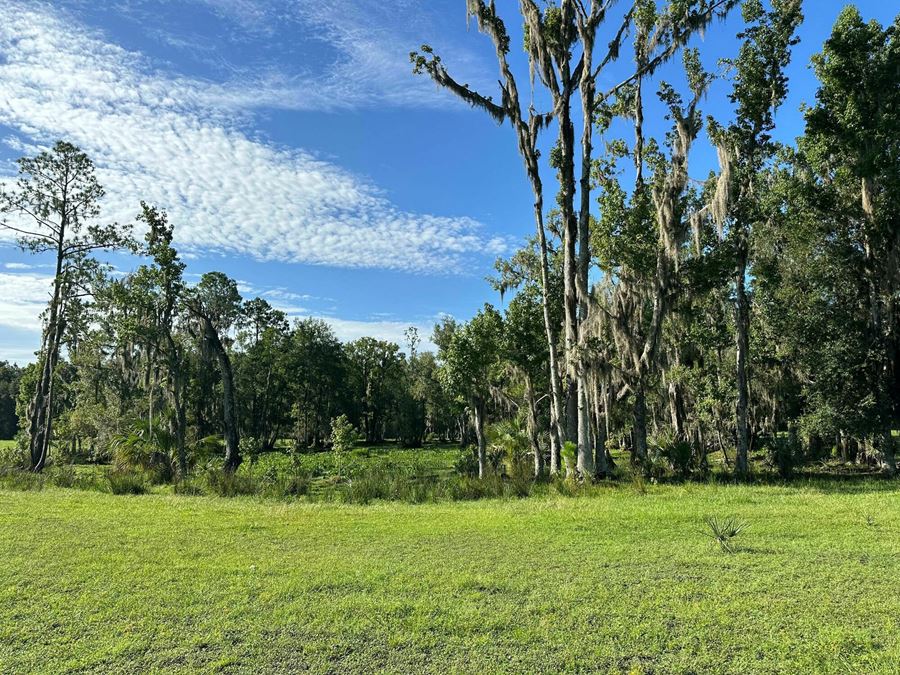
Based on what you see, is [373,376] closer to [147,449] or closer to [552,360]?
[147,449]

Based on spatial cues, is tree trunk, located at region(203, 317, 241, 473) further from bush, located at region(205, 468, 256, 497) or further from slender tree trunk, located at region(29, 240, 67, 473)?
bush, located at region(205, 468, 256, 497)

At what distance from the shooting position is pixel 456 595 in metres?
4.92

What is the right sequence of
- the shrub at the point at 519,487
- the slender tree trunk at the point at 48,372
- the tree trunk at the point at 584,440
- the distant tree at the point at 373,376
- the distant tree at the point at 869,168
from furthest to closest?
the distant tree at the point at 373,376 → the slender tree trunk at the point at 48,372 → the distant tree at the point at 869,168 → the tree trunk at the point at 584,440 → the shrub at the point at 519,487

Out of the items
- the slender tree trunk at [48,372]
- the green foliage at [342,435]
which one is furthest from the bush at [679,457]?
the slender tree trunk at [48,372]

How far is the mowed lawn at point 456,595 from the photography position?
12.5 feet

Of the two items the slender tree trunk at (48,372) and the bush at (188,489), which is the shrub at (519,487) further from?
the slender tree trunk at (48,372)

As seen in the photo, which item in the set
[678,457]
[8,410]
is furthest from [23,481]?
[8,410]

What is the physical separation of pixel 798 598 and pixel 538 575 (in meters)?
2.22

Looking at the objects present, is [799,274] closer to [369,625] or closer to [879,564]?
[879,564]

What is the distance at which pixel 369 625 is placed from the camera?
431cm

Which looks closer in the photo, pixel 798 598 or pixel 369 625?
pixel 369 625

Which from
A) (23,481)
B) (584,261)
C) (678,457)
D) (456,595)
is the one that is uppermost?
(584,261)

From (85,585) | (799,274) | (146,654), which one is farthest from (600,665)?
(799,274)

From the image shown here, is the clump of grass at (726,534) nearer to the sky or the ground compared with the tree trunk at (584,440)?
nearer to the ground
